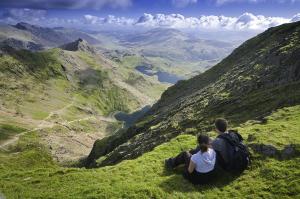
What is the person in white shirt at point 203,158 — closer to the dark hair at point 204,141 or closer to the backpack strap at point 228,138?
the dark hair at point 204,141

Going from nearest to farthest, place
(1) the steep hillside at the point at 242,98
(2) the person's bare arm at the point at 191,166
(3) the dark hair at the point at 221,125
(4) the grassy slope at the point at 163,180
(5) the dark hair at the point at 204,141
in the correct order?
(5) the dark hair at the point at 204,141, (4) the grassy slope at the point at 163,180, (2) the person's bare arm at the point at 191,166, (3) the dark hair at the point at 221,125, (1) the steep hillside at the point at 242,98

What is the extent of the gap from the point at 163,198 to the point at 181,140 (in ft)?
48.0

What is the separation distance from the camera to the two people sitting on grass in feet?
84.1

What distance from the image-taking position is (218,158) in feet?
89.3

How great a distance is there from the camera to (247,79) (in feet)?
260

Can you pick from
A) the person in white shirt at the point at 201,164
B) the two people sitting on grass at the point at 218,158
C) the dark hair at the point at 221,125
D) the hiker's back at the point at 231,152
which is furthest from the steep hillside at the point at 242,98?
the person in white shirt at the point at 201,164

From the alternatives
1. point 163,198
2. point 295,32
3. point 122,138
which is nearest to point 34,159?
point 122,138

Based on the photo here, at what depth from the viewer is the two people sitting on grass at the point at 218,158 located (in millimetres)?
25641

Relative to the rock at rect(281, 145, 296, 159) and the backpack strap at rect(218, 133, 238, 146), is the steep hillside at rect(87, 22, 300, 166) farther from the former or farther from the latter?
the backpack strap at rect(218, 133, 238, 146)

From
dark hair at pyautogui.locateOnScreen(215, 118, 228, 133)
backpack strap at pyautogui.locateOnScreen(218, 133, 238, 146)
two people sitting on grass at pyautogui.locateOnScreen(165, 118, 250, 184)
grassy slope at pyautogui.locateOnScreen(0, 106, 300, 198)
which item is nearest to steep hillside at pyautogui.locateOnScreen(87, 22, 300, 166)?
grassy slope at pyautogui.locateOnScreen(0, 106, 300, 198)

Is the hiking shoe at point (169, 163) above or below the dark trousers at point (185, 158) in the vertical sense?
below

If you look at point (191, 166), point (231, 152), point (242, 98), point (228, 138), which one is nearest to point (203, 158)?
point (191, 166)

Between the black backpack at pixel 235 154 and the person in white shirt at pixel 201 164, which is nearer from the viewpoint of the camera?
the person in white shirt at pixel 201 164

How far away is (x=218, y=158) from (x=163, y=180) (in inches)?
189
